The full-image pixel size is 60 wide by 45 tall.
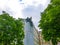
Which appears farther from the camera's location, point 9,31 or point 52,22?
point 9,31

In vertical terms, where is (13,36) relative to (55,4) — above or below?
below

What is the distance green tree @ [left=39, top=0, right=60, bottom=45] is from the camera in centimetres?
3256

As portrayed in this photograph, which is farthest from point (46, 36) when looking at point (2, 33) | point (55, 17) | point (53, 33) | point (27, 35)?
point (27, 35)

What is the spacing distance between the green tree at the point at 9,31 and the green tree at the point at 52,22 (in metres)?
12.8

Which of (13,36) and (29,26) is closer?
(13,36)

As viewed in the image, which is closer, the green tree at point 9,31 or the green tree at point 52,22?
the green tree at point 52,22

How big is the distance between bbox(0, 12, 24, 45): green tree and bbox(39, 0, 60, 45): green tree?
42.0 ft

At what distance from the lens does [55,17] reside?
32.6m

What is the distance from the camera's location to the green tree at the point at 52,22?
32562mm

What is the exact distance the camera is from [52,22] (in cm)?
3341

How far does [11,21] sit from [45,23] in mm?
17590

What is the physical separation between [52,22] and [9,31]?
1633 cm

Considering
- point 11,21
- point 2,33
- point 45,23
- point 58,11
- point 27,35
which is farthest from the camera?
point 27,35

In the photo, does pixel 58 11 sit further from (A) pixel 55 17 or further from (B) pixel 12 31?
(B) pixel 12 31
